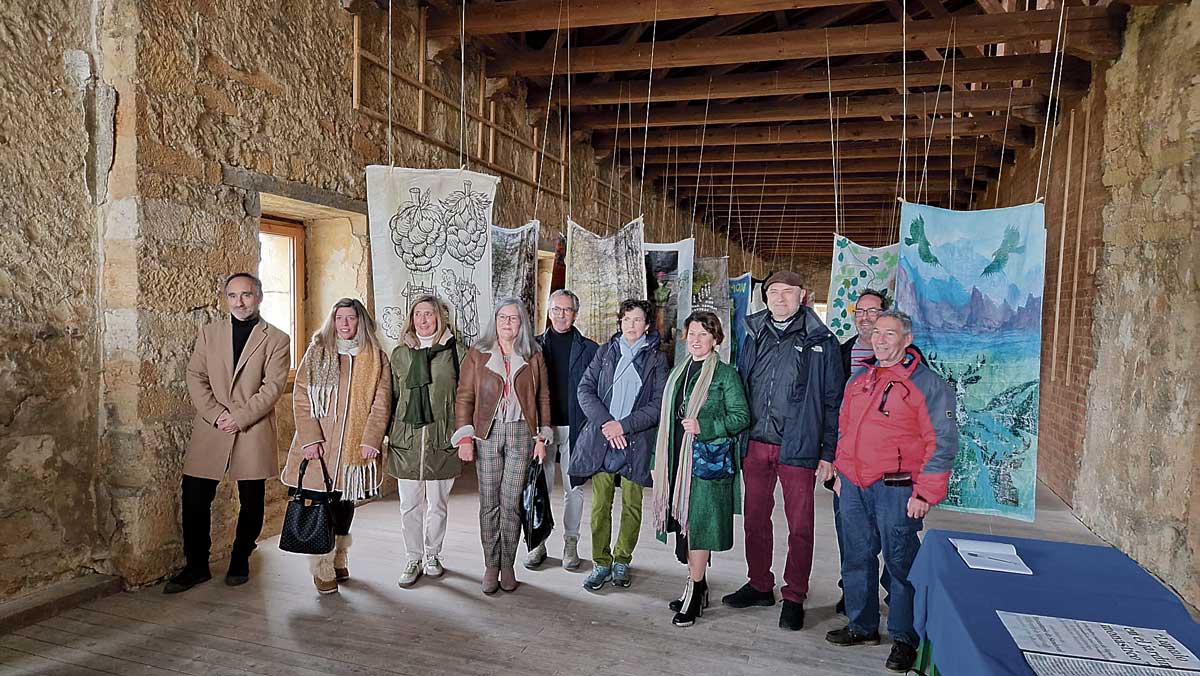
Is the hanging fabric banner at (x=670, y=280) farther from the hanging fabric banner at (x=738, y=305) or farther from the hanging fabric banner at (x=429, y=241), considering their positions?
the hanging fabric banner at (x=429, y=241)

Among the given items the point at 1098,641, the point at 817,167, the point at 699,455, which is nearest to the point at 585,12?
the point at 699,455

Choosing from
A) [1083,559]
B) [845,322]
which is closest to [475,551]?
[1083,559]

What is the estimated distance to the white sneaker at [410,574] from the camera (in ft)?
11.3

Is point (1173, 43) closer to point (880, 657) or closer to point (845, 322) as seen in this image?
point (845, 322)

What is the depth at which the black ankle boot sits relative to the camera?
10.1 feet

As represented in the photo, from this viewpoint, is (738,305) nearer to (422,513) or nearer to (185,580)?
(422,513)

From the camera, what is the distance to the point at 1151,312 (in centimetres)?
430

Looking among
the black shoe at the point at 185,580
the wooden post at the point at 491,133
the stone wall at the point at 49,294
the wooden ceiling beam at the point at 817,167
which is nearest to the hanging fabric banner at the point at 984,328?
the wooden post at the point at 491,133

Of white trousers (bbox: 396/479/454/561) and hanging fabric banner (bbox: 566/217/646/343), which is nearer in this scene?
white trousers (bbox: 396/479/454/561)

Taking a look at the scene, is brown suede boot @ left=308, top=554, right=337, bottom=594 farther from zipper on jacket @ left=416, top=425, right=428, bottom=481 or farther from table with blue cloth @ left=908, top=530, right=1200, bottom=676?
table with blue cloth @ left=908, top=530, right=1200, bottom=676

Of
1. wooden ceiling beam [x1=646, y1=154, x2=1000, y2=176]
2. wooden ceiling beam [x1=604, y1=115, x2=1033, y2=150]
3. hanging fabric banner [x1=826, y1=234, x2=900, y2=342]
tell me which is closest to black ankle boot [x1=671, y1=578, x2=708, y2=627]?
hanging fabric banner [x1=826, y1=234, x2=900, y2=342]

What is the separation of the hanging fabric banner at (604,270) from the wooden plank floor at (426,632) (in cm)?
221

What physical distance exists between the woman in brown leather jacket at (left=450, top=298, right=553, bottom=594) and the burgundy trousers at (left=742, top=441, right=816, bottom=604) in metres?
0.99

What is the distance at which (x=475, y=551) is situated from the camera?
3.96 meters
